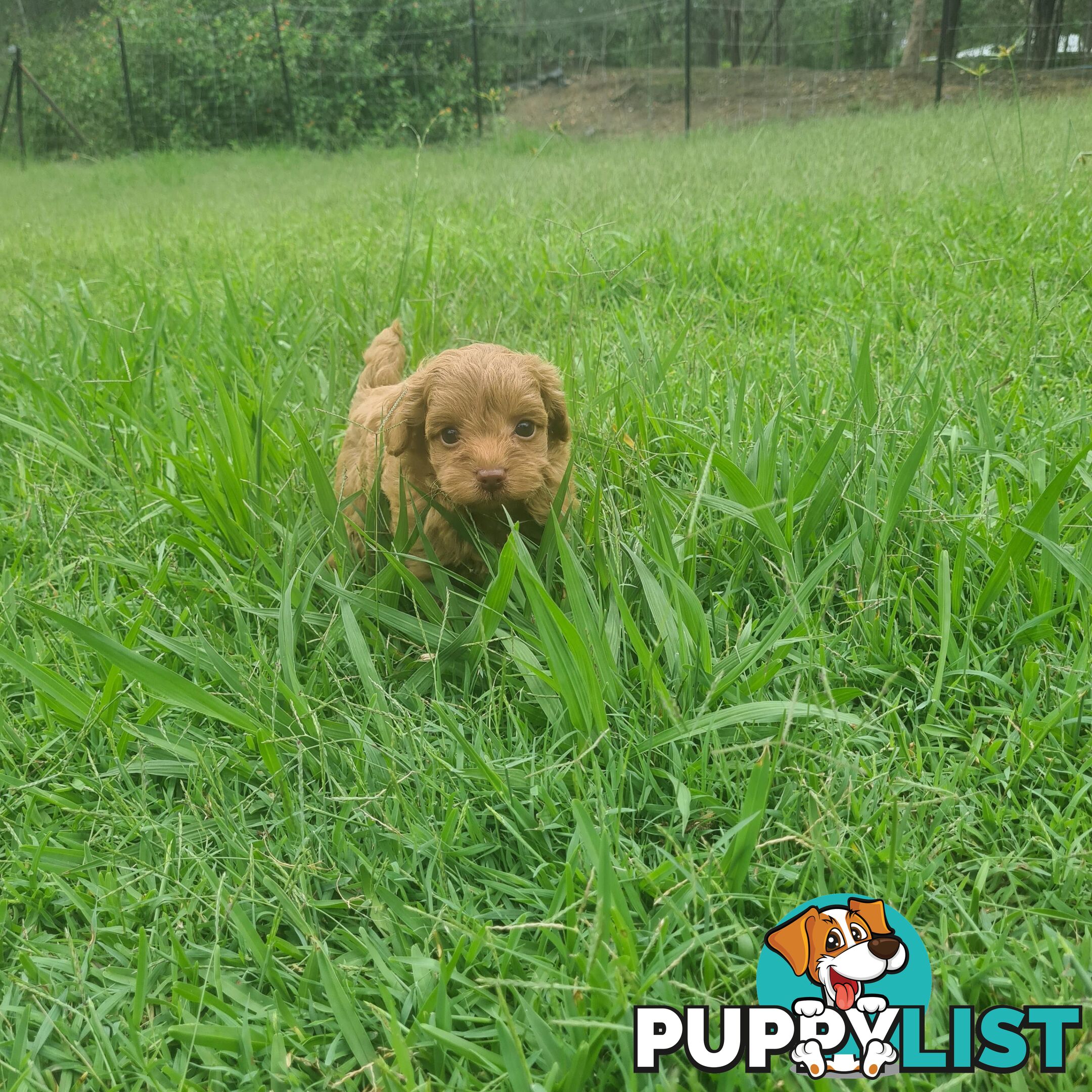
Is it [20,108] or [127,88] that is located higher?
[127,88]

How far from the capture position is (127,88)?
15.1 meters

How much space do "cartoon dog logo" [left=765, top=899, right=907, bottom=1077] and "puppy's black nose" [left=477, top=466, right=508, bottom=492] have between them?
37.3 inches

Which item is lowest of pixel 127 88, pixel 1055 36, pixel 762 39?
pixel 1055 36

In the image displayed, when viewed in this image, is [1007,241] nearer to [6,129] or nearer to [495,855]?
[495,855]

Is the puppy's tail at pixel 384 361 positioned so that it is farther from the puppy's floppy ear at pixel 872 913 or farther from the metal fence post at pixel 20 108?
the metal fence post at pixel 20 108

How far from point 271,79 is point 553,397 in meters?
16.3

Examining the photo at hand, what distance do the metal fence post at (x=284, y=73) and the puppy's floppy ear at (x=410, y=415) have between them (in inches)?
611

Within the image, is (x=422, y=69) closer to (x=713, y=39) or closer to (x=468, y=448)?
(x=713, y=39)

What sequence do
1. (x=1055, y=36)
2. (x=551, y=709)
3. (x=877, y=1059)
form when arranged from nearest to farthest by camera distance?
(x=877, y=1059) → (x=551, y=709) → (x=1055, y=36)

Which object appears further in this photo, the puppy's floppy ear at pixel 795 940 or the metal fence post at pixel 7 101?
the metal fence post at pixel 7 101

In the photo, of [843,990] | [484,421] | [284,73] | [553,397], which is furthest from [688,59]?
[843,990]

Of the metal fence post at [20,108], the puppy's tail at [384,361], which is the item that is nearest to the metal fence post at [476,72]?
the metal fence post at [20,108]

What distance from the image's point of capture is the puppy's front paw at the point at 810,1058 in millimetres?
1130

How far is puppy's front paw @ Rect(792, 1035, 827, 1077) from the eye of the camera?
1.13 metres
